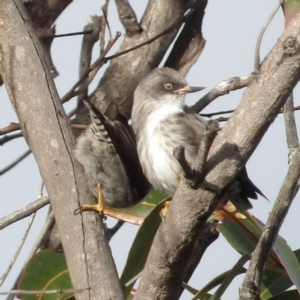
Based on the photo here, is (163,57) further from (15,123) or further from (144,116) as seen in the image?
(15,123)

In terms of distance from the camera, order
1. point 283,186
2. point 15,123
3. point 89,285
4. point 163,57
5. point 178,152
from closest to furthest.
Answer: point 178,152
point 283,186
point 89,285
point 15,123
point 163,57

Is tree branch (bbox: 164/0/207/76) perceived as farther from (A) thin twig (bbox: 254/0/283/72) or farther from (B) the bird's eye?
(A) thin twig (bbox: 254/0/283/72)

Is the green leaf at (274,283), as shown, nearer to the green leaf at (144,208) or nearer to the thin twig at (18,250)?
the green leaf at (144,208)

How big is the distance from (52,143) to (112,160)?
3.47 ft

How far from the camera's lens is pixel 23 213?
3408mm

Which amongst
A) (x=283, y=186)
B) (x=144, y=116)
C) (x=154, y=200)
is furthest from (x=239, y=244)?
(x=283, y=186)

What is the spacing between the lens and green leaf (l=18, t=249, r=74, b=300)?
3.73 metres

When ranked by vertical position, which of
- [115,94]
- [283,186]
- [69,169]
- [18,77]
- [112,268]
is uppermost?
[115,94]

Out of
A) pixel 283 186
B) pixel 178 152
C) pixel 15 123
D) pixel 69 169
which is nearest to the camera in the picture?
pixel 178 152

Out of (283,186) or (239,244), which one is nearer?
(283,186)

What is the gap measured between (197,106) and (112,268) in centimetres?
155

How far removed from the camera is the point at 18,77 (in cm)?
321

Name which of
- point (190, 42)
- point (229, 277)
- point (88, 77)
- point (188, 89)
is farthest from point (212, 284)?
point (190, 42)

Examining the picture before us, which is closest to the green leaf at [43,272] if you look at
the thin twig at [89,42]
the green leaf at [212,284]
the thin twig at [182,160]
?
the green leaf at [212,284]
